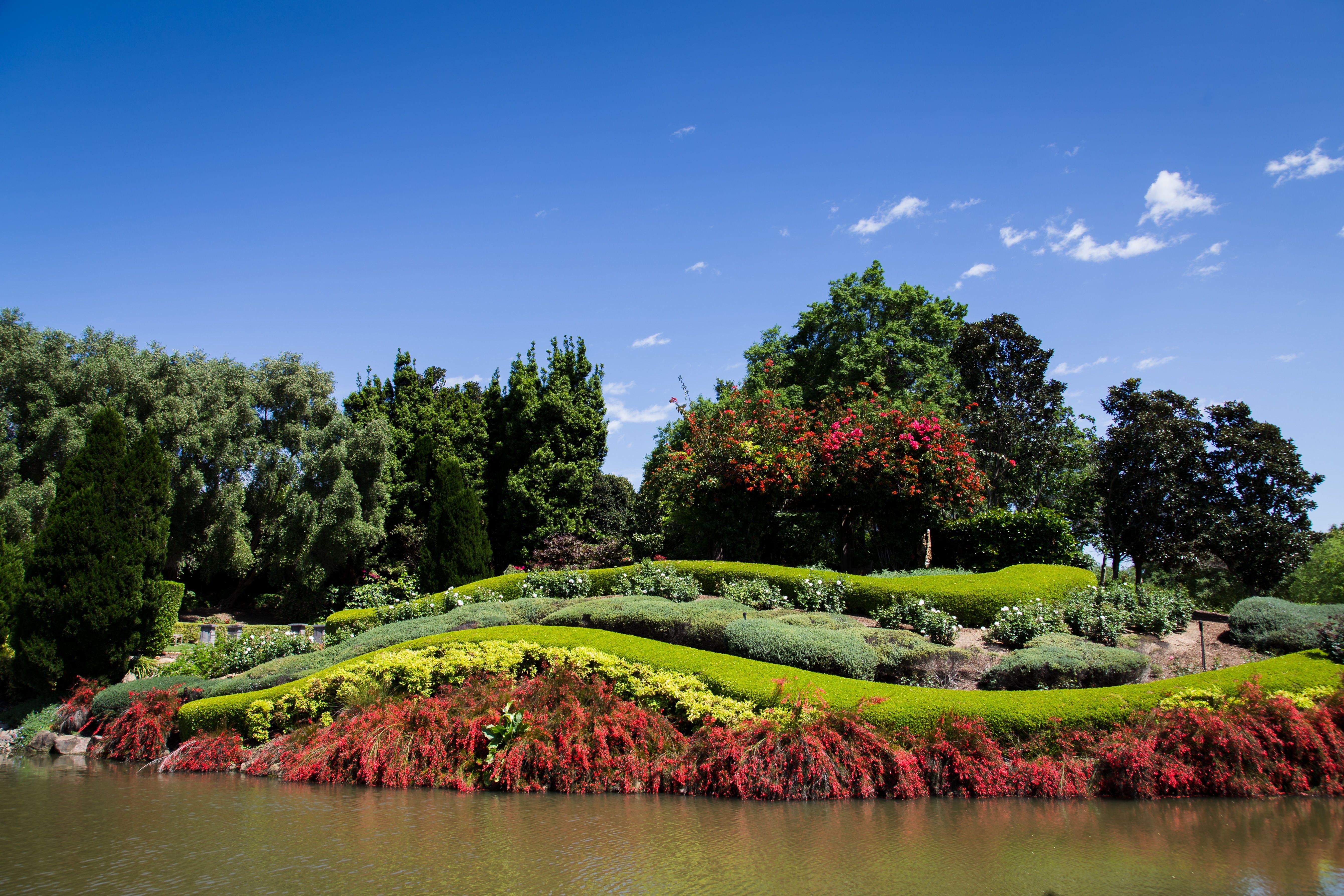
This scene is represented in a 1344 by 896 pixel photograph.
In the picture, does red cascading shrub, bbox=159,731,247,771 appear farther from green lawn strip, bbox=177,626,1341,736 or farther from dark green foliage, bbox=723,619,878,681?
dark green foliage, bbox=723,619,878,681

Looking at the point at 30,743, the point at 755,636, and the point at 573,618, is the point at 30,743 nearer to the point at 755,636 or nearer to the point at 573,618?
the point at 573,618

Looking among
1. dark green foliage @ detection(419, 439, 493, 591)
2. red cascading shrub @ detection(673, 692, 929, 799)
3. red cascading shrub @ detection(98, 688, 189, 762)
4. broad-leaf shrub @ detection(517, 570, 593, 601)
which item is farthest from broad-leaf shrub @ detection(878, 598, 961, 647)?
dark green foliage @ detection(419, 439, 493, 591)

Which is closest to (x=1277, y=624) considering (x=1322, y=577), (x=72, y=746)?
(x=1322, y=577)

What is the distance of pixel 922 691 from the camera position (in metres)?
7.98

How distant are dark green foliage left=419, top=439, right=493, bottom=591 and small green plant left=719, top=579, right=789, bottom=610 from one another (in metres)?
10.3

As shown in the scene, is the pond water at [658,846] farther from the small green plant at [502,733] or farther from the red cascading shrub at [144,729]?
the red cascading shrub at [144,729]

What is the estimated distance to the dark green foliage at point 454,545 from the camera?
2122 cm

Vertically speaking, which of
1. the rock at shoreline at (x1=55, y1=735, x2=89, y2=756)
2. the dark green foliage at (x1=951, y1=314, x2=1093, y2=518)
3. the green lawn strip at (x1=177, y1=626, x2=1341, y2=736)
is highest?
the dark green foliage at (x1=951, y1=314, x2=1093, y2=518)

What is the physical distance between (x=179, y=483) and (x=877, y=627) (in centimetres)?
2120

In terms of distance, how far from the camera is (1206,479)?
26.3m

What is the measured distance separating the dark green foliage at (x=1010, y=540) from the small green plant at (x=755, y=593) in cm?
552

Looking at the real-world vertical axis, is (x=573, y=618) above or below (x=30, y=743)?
above

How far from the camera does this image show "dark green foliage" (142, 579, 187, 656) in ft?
43.9

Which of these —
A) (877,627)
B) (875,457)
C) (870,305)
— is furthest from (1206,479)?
(877,627)
